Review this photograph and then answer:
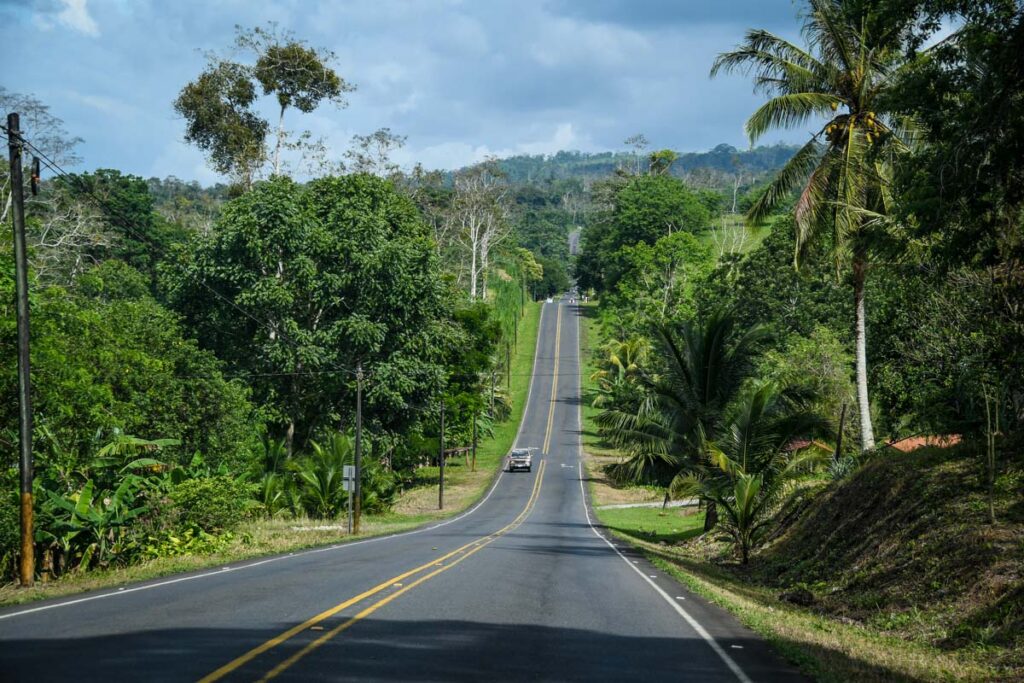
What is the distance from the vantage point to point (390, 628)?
10.4 m

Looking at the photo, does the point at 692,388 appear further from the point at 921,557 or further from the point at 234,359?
the point at 234,359

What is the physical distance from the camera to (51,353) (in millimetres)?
20531

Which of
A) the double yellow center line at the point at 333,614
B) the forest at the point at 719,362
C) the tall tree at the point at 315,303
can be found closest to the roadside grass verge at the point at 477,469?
the forest at the point at 719,362

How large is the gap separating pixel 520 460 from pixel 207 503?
49545mm

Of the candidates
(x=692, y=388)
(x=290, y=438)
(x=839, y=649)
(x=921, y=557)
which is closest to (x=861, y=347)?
(x=692, y=388)

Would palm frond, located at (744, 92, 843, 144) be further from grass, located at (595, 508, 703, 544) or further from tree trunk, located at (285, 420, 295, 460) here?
tree trunk, located at (285, 420, 295, 460)

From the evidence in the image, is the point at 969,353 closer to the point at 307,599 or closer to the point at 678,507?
the point at 307,599

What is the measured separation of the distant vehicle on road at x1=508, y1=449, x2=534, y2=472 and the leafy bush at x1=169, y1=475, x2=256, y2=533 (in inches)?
1865

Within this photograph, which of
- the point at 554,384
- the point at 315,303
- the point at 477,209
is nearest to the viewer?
the point at 315,303

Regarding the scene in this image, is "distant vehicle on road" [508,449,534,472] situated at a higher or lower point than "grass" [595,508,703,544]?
higher

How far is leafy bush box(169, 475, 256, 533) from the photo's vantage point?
76.1ft

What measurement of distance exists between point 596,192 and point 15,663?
15733 centimetres

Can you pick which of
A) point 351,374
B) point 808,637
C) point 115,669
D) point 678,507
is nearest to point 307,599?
point 115,669

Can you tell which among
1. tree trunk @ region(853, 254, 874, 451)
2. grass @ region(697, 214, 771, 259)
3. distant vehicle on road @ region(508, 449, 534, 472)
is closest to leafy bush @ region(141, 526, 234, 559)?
tree trunk @ region(853, 254, 874, 451)
